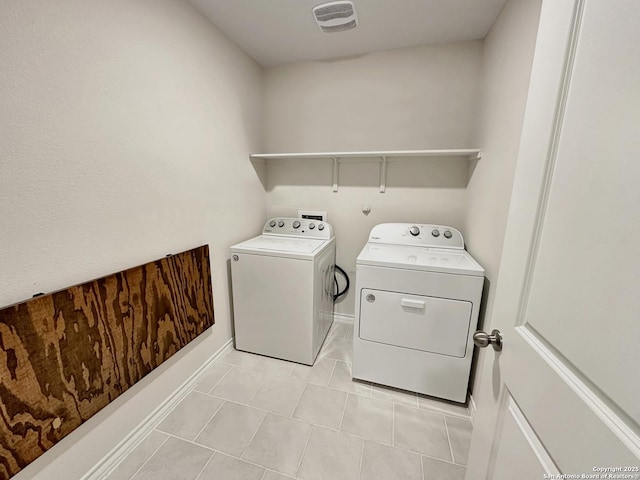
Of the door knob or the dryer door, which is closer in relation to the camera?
the door knob

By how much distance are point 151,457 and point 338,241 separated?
73.7 inches

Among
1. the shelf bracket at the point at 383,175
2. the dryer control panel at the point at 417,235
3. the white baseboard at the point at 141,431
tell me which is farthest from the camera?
the shelf bracket at the point at 383,175

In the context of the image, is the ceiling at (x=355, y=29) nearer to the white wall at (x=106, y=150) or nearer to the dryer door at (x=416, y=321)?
the white wall at (x=106, y=150)

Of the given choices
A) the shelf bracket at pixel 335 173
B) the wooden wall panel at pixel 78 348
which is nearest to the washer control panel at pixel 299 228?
the shelf bracket at pixel 335 173

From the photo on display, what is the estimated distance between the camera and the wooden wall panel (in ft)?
2.83

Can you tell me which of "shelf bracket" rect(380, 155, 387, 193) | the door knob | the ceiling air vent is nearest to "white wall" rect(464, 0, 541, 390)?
"shelf bracket" rect(380, 155, 387, 193)

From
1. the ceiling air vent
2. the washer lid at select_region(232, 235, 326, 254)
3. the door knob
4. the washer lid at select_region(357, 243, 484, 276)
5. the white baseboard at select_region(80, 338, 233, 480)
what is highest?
the ceiling air vent

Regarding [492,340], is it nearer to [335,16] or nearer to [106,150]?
[106,150]

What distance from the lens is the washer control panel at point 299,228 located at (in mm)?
2295

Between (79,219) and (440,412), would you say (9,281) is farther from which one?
(440,412)

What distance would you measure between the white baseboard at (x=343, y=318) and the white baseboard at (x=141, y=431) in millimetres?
1198

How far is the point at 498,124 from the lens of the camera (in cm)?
147

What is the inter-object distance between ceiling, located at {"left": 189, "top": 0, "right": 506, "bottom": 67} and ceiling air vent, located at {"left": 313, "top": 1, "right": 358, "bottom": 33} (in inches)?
1.5

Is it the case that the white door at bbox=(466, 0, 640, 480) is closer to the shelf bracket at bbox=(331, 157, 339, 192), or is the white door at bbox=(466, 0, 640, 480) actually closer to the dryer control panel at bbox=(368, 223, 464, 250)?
the dryer control panel at bbox=(368, 223, 464, 250)
